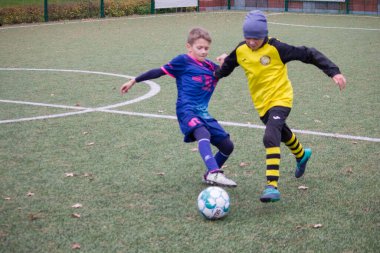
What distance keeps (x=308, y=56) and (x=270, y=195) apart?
125 cm

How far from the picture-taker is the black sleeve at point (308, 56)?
5.39m

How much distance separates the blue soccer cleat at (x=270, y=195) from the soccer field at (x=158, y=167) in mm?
76

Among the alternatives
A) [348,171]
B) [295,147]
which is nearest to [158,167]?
[295,147]

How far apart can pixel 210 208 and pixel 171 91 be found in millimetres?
5763

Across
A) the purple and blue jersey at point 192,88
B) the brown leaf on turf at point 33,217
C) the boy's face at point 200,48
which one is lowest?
the brown leaf on turf at point 33,217

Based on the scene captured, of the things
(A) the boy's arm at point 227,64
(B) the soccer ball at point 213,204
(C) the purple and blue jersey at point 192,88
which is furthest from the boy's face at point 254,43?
(B) the soccer ball at point 213,204

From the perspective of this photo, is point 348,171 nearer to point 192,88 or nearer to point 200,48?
point 192,88

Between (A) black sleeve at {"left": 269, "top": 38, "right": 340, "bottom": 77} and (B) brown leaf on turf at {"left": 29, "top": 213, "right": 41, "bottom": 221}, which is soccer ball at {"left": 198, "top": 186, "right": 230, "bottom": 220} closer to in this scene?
(B) brown leaf on turf at {"left": 29, "top": 213, "right": 41, "bottom": 221}

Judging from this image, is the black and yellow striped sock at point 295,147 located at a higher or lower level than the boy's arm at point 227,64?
lower

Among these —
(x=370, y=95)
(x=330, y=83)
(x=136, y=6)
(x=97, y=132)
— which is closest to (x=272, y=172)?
(x=97, y=132)

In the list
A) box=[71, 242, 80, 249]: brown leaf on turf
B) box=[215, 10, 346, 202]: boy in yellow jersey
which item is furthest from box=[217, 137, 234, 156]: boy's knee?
box=[71, 242, 80, 249]: brown leaf on turf

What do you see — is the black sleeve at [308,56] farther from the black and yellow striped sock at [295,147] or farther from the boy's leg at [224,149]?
the boy's leg at [224,149]

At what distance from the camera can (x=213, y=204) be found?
4824 mm

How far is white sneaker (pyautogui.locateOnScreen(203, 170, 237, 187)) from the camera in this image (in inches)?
219
